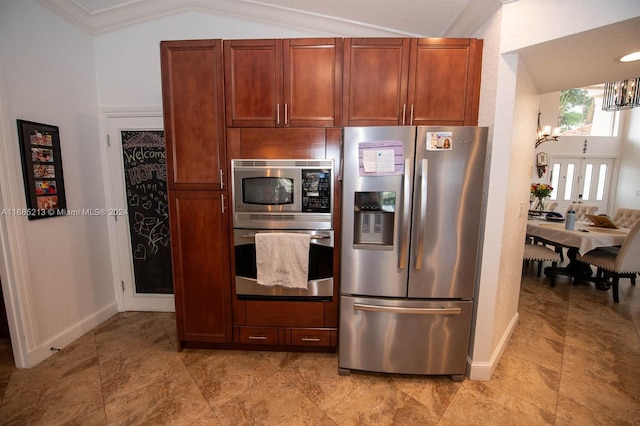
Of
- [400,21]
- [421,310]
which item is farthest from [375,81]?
[421,310]

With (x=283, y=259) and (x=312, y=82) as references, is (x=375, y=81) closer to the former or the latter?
(x=312, y=82)

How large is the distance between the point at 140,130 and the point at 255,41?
149 cm

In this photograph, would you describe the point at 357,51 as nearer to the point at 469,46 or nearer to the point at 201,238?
the point at 469,46

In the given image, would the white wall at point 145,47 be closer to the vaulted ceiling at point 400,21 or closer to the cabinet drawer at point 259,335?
the vaulted ceiling at point 400,21

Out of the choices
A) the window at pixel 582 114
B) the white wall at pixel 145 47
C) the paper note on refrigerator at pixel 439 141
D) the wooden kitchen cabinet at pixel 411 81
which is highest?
the window at pixel 582 114

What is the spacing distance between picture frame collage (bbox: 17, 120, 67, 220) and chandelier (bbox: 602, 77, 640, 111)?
6411 millimetres

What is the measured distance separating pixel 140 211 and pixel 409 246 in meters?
2.56

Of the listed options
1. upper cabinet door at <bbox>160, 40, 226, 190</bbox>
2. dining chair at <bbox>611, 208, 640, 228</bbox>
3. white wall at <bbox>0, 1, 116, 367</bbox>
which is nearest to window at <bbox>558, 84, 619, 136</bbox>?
dining chair at <bbox>611, 208, 640, 228</bbox>

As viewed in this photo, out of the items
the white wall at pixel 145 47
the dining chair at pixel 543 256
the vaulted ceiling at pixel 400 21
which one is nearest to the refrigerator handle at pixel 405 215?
the vaulted ceiling at pixel 400 21

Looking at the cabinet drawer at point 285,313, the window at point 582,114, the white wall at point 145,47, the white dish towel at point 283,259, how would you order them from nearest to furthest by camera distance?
1. the white dish towel at point 283,259
2. the cabinet drawer at point 285,313
3. the white wall at point 145,47
4. the window at point 582,114

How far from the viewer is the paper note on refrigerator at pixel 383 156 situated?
1709 mm

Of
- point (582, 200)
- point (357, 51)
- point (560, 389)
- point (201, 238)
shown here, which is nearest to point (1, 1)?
point (201, 238)

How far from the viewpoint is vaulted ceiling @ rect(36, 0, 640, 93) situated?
1604 millimetres

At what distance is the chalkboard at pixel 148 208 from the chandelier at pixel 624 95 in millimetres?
5844
